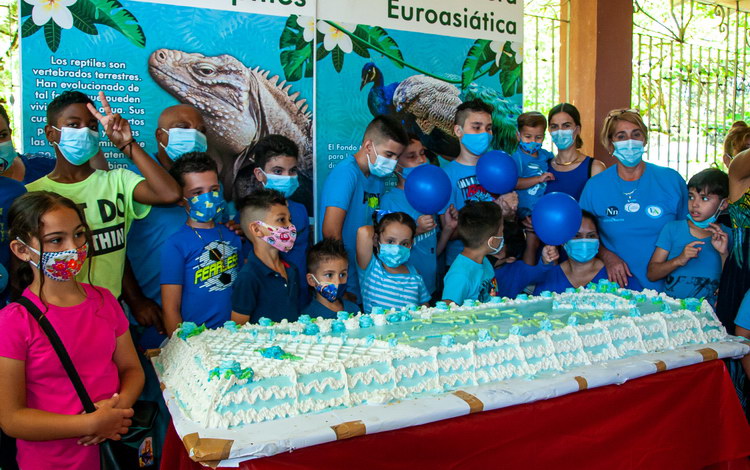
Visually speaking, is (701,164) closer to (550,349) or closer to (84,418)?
(550,349)

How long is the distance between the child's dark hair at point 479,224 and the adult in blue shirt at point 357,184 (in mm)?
554

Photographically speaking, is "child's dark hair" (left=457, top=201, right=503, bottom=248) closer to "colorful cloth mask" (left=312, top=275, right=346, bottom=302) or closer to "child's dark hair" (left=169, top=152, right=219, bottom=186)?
"colorful cloth mask" (left=312, top=275, right=346, bottom=302)

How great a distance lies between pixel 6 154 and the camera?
9.02ft

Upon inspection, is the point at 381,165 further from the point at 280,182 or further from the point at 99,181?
the point at 99,181

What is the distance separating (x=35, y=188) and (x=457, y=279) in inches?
79.2

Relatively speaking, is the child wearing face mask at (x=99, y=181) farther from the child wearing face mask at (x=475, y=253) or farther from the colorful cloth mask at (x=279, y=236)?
the child wearing face mask at (x=475, y=253)

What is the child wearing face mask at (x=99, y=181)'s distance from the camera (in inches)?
112

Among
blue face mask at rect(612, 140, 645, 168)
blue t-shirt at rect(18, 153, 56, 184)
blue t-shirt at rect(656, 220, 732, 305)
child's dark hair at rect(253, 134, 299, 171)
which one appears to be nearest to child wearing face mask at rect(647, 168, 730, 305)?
blue t-shirt at rect(656, 220, 732, 305)

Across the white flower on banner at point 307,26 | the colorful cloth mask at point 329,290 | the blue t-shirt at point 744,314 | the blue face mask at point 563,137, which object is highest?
the white flower on banner at point 307,26

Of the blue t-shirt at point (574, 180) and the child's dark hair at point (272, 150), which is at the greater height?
the child's dark hair at point (272, 150)

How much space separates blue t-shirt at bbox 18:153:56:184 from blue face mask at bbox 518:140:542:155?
285 centimetres

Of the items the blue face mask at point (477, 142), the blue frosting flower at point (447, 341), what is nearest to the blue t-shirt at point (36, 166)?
the blue frosting flower at point (447, 341)

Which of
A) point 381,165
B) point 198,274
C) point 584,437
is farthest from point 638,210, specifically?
point 198,274

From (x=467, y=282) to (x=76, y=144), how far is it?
1947mm
